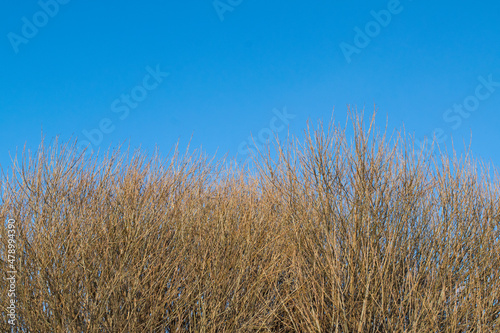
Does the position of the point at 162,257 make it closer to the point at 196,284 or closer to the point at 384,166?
the point at 196,284

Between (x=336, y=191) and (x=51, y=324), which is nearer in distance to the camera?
(x=51, y=324)

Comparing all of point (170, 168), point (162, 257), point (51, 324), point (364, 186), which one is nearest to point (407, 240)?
point (364, 186)

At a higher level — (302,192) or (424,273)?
(302,192)

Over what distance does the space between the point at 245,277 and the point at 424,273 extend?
10.5 ft

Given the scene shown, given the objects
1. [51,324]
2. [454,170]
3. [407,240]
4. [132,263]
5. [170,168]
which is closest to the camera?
[51,324]

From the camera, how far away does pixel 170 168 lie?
10398 millimetres

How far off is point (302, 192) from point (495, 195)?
13.6 feet

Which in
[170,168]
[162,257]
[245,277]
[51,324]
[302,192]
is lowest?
[51,324]

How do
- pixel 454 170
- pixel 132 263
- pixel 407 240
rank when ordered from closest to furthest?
pixel 132 263 → pixel 407 240 → pixel 454 170

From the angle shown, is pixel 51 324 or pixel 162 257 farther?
pixel 162 257

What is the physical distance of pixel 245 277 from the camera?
837cm

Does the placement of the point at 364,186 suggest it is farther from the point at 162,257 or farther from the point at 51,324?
the point at 51,324

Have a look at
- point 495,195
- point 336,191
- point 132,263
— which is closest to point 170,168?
point 132,263

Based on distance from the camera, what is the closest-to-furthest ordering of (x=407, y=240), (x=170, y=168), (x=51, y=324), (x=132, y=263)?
(x=51, y=324) → (x=132, y=263) → (x=407, y=240) → (x=170, y=168)
